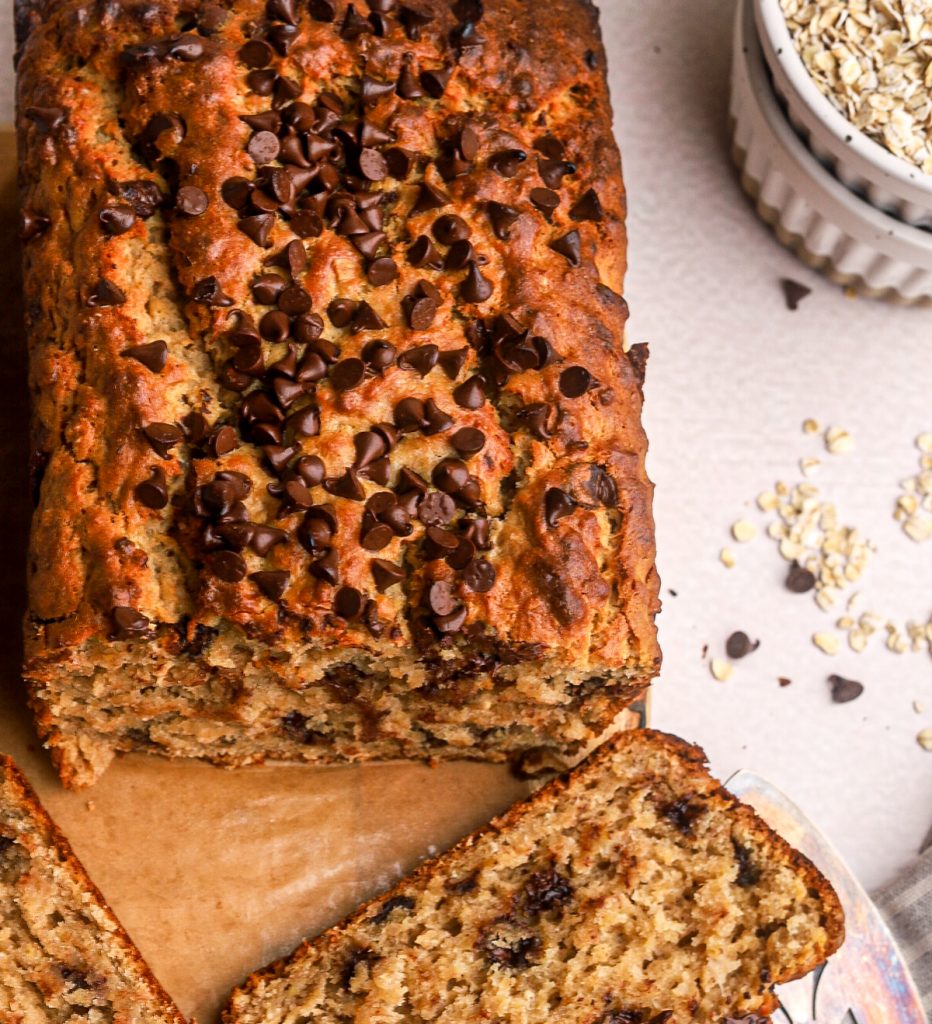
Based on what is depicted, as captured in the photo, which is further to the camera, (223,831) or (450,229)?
(223,831)

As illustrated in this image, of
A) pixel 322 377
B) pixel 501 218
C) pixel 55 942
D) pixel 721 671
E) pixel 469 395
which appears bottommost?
pixel 55 942

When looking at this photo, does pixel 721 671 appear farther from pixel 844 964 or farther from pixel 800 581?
pixel 844 964

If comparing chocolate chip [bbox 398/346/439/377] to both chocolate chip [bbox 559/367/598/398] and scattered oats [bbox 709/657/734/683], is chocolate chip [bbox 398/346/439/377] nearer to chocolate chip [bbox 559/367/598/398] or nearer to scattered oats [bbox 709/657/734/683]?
chocolate chip [bbox 559/367/598/398]

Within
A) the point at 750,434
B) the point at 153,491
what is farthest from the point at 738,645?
the point at 153,491

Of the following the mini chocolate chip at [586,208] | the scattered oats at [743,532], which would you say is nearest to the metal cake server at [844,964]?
the scattered oats at [743,532]

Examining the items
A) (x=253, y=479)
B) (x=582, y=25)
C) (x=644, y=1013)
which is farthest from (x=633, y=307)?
(x=644, y=1013)

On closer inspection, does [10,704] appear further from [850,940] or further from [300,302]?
[850,940]
